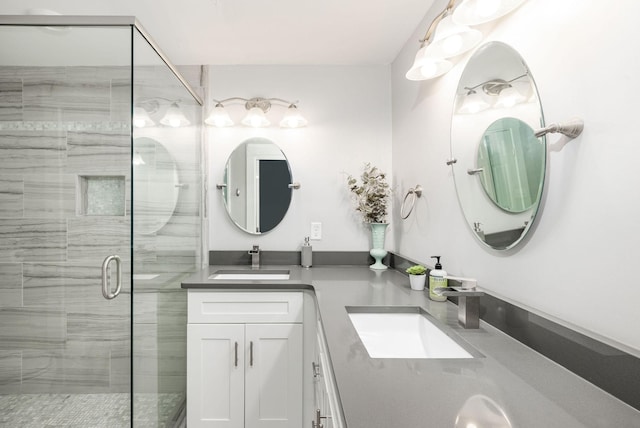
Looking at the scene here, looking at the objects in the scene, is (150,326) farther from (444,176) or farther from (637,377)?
(637,377)

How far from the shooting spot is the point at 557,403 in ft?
2.21

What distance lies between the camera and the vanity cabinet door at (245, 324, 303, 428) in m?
1.82

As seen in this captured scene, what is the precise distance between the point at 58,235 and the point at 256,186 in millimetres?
1159

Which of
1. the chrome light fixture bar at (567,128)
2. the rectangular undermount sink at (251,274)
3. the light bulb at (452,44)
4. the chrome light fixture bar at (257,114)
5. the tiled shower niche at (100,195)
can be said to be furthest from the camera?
the chrome light fixture bar at (257,114)

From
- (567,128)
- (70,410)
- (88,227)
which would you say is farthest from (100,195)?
(567,128)

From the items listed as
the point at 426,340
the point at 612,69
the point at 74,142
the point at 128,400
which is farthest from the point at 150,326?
the point at 612,69

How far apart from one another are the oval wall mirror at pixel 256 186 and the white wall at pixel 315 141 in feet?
0.17

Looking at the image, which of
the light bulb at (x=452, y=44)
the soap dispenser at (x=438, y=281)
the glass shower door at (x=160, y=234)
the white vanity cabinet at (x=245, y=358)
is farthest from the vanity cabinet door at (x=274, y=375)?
the light bulb at (x=452, y=44)

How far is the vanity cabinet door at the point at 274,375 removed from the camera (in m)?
1.82

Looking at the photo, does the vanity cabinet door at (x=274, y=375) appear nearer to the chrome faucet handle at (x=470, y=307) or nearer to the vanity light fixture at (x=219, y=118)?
the chrome faucet handle at (x=470, y=307)

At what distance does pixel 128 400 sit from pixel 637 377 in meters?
1.73

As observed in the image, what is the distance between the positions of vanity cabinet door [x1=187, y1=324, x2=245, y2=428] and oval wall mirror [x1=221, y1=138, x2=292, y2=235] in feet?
2.57

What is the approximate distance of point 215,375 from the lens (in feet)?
5.98

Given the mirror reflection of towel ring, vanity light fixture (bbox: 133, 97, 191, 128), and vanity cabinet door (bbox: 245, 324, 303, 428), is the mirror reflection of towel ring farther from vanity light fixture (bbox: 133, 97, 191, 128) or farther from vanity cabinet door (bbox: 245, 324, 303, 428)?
vanity light fixture (bbox: 133, 97, 191, 128)
